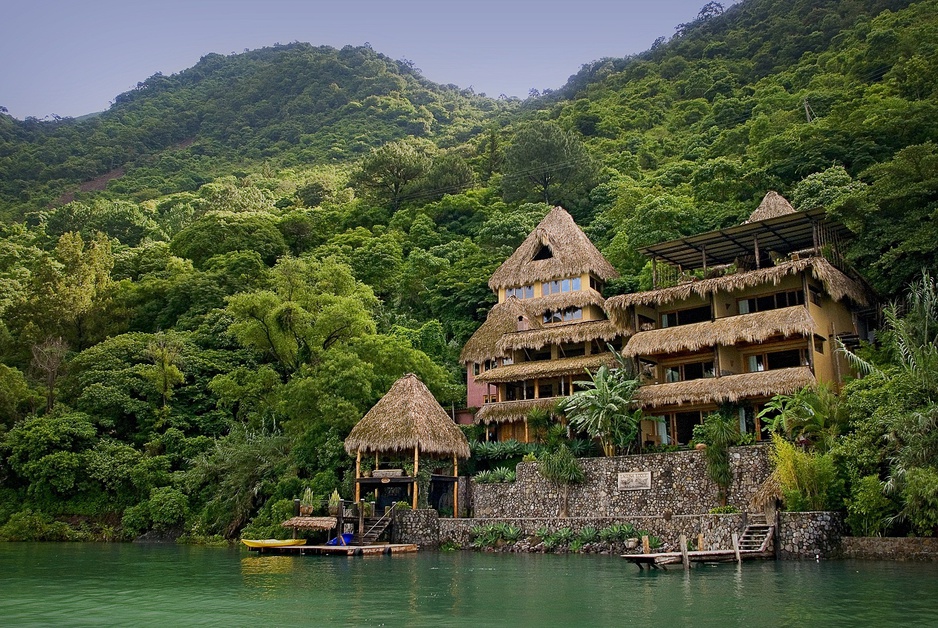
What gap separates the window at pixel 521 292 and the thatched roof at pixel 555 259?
0.25m

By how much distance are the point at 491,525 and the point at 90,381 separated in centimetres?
2081

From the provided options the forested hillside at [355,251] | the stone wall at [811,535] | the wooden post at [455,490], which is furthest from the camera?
the forested hillside at [355,251]

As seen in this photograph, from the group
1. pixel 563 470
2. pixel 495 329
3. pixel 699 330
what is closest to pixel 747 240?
pixel 699 330

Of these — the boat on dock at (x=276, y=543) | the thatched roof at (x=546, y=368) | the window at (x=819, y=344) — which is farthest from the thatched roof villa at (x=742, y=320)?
the boat on dock at (x=276, y=543)

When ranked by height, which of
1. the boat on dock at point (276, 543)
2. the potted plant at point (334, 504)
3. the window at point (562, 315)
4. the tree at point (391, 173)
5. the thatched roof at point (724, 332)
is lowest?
the boat on dock at point (276, 543)

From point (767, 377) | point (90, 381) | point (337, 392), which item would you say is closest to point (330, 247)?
point (90, 381)

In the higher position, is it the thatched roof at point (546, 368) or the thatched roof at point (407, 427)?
the thatched roof at point (546, 368)

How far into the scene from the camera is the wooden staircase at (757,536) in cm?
2022

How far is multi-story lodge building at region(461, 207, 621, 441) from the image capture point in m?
30.9

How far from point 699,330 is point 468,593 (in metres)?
14.4

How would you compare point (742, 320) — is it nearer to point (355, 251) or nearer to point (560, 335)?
point (560, 335)

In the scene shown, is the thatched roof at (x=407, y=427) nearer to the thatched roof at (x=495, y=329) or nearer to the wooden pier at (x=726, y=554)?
the thatched roof at (x=495, y=329)

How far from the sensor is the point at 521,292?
37.2 meters

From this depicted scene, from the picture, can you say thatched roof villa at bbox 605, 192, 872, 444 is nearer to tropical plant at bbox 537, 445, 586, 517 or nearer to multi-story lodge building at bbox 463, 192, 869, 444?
multi-story lodge building at bbox 463, 192, 869, 444
